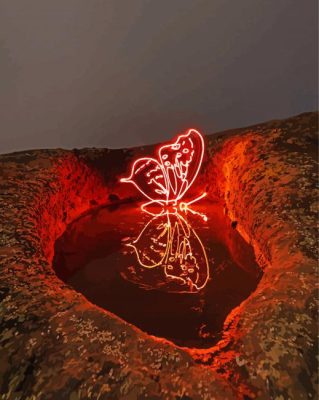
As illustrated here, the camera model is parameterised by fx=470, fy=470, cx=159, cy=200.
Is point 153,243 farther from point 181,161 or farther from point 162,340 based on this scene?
point 162,340

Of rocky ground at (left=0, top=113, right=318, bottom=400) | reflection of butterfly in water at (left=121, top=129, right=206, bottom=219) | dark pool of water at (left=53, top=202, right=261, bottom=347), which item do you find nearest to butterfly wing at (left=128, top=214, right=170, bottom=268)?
dark pool of water at (left=53, top=202, right=261, bottom=347)

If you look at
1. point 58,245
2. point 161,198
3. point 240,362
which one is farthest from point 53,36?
point 240,362

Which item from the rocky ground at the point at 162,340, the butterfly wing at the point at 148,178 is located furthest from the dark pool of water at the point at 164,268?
the butterfly wing at the point at 148,178

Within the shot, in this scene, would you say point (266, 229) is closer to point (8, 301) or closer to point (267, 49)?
point (8, 301)

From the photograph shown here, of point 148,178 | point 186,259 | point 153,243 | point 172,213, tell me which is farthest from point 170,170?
point 186,259

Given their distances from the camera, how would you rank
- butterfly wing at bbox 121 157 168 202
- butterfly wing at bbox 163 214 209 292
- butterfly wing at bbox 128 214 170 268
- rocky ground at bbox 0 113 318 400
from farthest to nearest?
butterfly wing at bbox 121 157 168 202 < butterfly wing at bbox 128 214 170 268 < butterfly wing at bbox 163 214 209 292 < rocky ground at bbox 0 113 318 400

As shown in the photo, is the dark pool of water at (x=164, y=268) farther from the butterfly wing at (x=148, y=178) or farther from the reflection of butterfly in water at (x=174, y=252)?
the butterfly wing at (x=148, y=178)

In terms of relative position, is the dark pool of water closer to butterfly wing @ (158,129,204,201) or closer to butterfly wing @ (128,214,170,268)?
butterfly wing @ (128,214,170,268)
